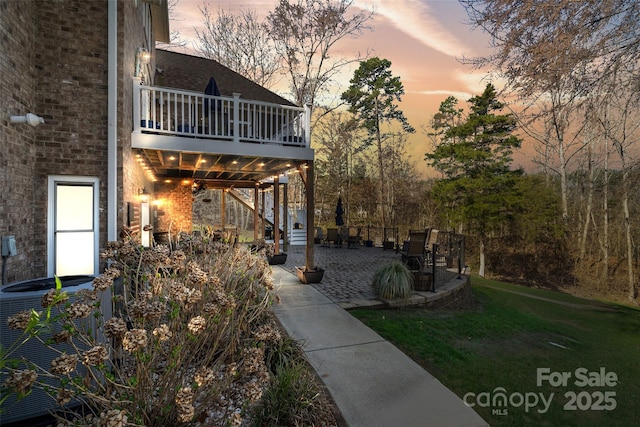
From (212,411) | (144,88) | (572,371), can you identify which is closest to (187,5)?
(144,88)

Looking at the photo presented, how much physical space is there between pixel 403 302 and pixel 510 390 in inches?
103

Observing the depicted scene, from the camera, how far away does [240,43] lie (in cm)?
1842

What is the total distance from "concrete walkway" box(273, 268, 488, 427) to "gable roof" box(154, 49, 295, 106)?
29.5 ft

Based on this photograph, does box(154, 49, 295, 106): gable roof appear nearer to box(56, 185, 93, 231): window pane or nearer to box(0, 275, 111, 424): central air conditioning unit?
box(56, 185, 93, 231): window pane

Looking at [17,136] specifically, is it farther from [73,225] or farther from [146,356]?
[146,356]

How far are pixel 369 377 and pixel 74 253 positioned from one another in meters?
4.67

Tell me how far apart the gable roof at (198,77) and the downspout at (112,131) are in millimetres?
6290

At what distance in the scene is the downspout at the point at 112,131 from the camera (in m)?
5.01

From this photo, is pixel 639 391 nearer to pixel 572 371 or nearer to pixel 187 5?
pixel 572 371

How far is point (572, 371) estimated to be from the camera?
4672 mm

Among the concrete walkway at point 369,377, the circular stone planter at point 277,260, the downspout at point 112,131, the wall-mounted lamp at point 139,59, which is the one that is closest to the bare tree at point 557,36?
the concrete walkway at point 369,377

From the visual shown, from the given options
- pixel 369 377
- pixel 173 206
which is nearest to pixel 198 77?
pixel 173 206

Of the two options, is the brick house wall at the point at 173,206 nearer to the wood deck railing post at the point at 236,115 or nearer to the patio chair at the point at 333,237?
the patio chair at the point at 333,237

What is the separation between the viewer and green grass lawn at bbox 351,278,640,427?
3.49 meters
